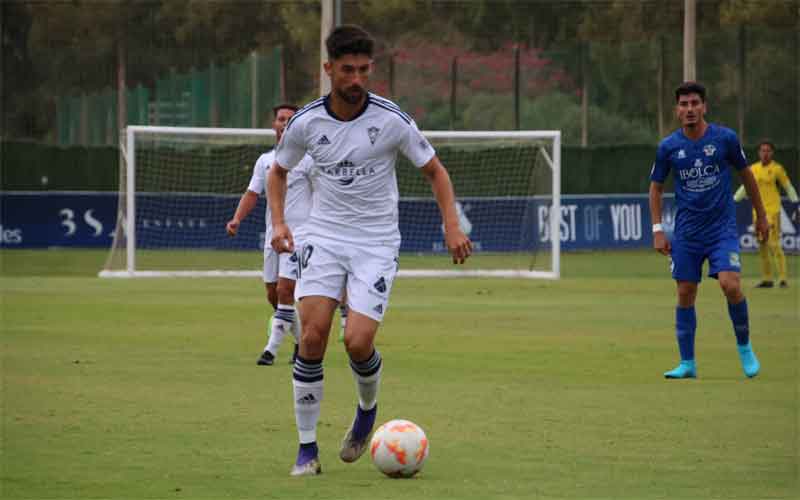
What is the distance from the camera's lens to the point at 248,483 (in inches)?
312

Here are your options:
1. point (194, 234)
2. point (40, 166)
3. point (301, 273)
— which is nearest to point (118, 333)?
point (301, 273)

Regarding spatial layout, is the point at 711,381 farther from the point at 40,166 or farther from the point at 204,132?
the point at 40,166

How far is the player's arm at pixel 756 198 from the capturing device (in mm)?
12938

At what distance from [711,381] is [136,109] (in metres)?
37.0

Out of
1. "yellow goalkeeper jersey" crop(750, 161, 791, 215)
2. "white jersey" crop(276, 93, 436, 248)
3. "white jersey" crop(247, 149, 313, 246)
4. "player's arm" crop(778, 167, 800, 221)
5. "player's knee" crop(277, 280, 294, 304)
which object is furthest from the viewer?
"yellow goalkeeper jersey" crop(750, 161, 791, 215)

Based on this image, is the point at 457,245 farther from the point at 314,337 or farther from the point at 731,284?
the point at 731,284

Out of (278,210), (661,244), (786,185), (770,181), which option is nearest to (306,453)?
(278,210)

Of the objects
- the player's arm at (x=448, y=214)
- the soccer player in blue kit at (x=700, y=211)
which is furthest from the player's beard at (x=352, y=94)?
the soccer player in blue kit at (x=700, y=211)

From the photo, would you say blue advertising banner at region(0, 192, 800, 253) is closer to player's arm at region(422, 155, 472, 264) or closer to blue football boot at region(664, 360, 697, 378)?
blue football boot at region(664, 360, 697, 378)

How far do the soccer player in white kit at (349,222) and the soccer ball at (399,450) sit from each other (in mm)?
381

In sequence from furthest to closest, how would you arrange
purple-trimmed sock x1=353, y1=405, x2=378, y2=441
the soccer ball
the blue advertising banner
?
the blue advertising banner, purple-trimmed sock x1=353, y1=405, x2=378, y2=441, the soccer ball

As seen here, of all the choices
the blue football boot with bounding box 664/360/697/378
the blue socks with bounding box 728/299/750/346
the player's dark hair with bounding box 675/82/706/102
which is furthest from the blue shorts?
the player's dark hair with bounding box 675/82/706/102

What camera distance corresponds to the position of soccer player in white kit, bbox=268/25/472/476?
8445mm

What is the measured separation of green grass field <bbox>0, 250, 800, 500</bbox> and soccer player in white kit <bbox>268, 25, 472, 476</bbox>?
2.28ft
